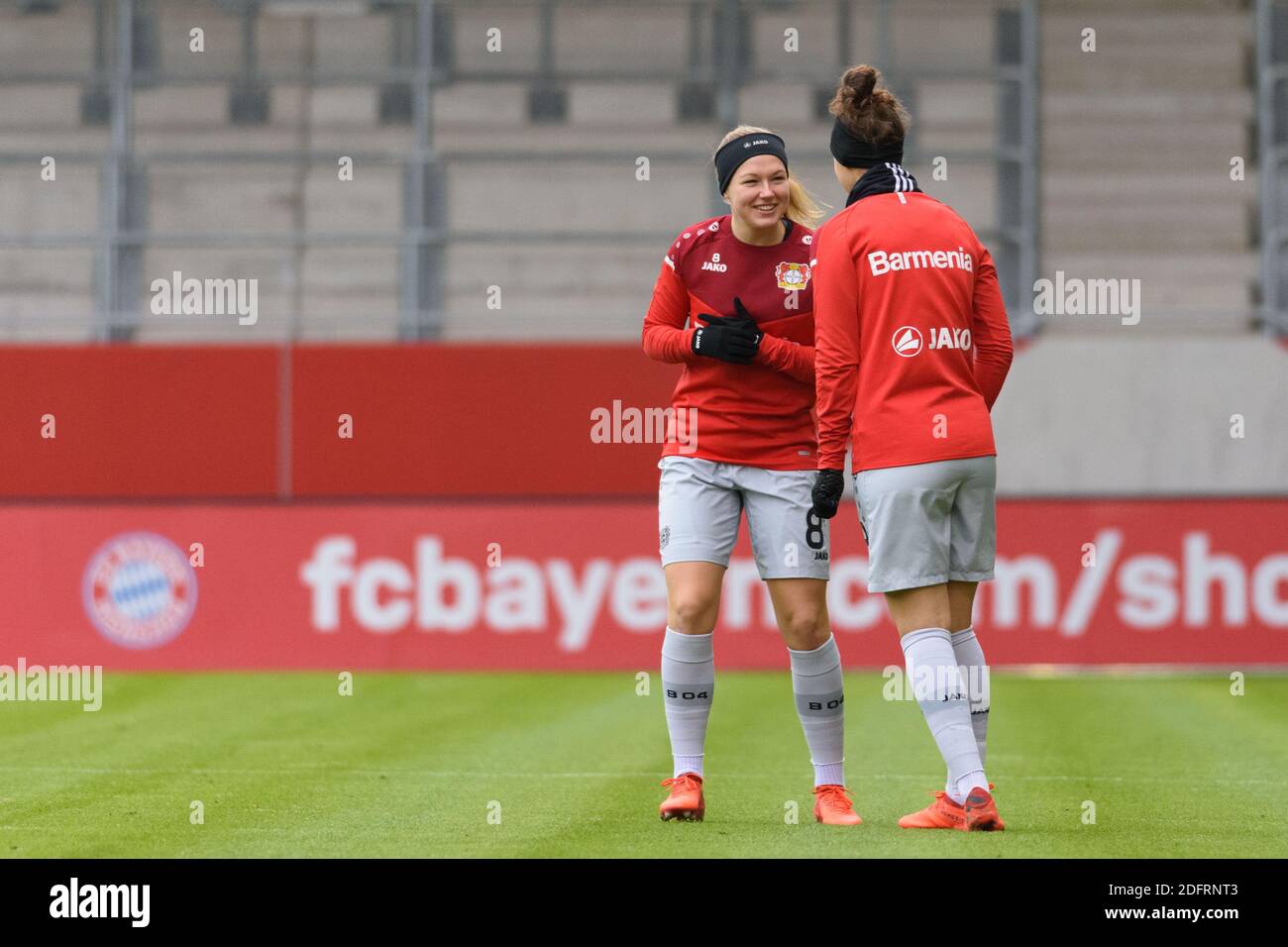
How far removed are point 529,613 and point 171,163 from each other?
5.65m

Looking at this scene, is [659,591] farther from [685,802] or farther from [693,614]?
[685,802]

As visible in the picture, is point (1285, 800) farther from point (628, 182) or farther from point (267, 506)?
point (628, 182)

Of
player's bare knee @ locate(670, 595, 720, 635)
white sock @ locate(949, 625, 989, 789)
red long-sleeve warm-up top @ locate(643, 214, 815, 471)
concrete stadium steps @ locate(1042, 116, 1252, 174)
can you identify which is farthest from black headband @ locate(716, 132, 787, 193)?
concrete stadium steps @ locate(1042, 116, 1252, 174)

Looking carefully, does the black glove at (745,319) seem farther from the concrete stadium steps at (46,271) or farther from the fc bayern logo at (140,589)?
the concrete stadium steps at (46,271)

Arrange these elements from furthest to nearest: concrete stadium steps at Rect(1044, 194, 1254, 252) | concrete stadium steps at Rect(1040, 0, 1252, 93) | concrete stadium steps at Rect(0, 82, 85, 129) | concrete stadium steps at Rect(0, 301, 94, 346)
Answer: concrete stadium steps at Rect(1040, 0, 1252, 93) < concrete stadium steps at Rect(1044, 194, 1254, 252) < concrete stadium steps at Rect(0, 82, 85, 129) < concrete stadium steps at Rect(0, 301, 94, 346)

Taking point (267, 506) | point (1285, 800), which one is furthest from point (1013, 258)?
point (1285, 800)

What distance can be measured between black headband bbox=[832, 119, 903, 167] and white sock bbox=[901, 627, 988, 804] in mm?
1355

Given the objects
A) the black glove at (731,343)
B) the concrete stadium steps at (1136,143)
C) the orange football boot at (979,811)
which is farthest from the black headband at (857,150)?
the concrete stadium steps at (1136,143)

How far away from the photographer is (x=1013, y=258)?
15805 millimetres

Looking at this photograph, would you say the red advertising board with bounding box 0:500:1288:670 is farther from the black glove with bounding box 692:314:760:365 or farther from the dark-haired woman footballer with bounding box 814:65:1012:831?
the dark-haired woman footballer with bounding box 814:65:1012:831

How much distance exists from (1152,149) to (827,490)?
13.3 meters

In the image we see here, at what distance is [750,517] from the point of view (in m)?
6.15

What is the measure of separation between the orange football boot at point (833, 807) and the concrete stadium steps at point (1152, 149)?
11.6 m

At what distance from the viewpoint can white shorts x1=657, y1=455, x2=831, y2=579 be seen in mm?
6051
